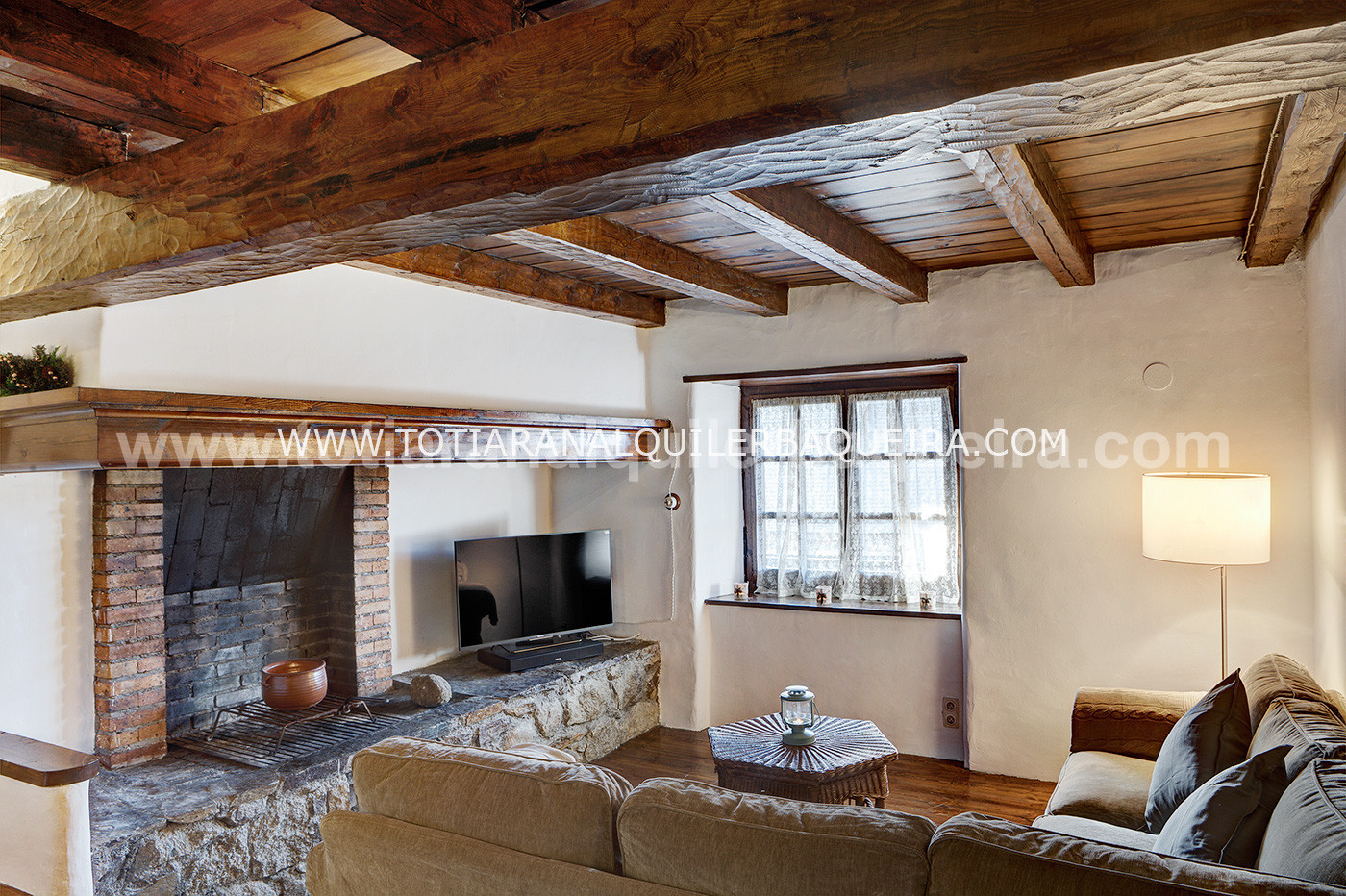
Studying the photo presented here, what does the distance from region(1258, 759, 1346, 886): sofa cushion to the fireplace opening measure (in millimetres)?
3447

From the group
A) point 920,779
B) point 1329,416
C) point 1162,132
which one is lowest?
point 920,779

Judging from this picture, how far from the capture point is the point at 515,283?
3918 millimetres

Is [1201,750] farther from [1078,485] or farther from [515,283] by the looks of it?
[515,283]

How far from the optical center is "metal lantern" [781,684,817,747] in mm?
3230

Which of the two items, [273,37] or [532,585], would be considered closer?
[273,37]

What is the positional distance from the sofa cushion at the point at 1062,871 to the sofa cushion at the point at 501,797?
68 cm

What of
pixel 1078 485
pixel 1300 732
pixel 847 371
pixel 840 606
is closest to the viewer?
pixel 1300 732

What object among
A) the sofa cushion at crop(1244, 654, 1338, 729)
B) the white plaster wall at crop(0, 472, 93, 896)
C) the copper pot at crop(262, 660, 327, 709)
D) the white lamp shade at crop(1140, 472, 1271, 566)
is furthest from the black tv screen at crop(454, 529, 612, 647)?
the sofa cushion at crop(1244, 654, 1338, 729)

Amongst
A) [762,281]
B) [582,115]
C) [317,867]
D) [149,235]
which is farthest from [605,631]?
[582,115]

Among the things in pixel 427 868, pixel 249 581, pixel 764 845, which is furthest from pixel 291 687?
pixel 764 845

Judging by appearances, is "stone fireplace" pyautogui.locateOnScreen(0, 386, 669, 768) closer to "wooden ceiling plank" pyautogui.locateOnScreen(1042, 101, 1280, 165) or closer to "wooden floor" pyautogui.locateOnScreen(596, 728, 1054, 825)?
"wooden floor" pyautogui.locateOnScreen(596, 728, 1054, 825)

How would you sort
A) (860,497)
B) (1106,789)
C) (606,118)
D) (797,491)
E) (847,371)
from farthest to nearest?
(797,491) < (860,497) < (847,371) < (1106,789) < (606,118)

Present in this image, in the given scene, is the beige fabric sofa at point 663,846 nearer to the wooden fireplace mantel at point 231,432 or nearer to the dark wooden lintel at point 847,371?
the wooden fireplace mantel at point 231,432

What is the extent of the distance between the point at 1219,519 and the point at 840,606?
201 cm
